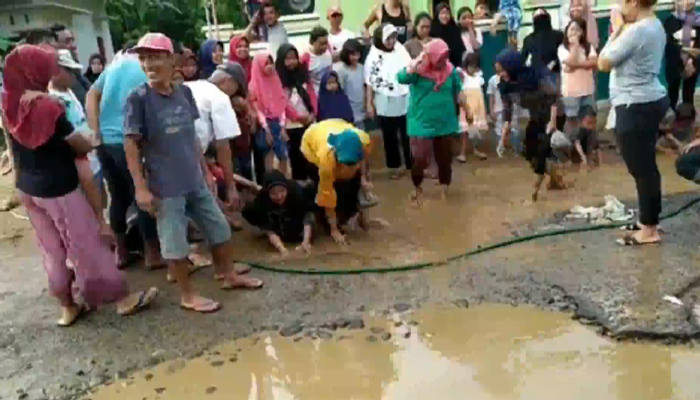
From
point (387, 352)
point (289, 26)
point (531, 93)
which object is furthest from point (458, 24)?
point (387, 352)

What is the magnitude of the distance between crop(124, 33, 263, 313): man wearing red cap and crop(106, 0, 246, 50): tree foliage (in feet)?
42.8

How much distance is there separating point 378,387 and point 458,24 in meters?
6.68

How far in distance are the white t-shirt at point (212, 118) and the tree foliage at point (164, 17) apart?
12.1 m

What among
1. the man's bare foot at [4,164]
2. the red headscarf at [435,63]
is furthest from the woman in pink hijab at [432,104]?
the man's bare foot at [4,164]

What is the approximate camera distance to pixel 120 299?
4797mm

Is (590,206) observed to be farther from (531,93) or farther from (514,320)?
(514,320)

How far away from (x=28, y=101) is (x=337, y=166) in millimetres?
2182

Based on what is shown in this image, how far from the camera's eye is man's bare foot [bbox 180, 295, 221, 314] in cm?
474

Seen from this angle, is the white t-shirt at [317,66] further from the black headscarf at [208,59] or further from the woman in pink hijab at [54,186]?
the woman in pink hijab at [54,186]

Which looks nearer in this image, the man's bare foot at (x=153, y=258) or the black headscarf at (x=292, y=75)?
the man's bare foot at (x=153, y=258)

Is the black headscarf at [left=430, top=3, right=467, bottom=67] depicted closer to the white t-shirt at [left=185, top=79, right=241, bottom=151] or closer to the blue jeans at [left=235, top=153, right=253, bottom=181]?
the blue jeans at [left=235, top=153, right=253, bottom=181]

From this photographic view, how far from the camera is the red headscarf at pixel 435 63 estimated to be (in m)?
6.54

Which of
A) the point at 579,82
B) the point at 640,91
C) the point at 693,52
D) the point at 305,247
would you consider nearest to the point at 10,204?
the point at 305,247

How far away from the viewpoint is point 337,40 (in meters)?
8.52
